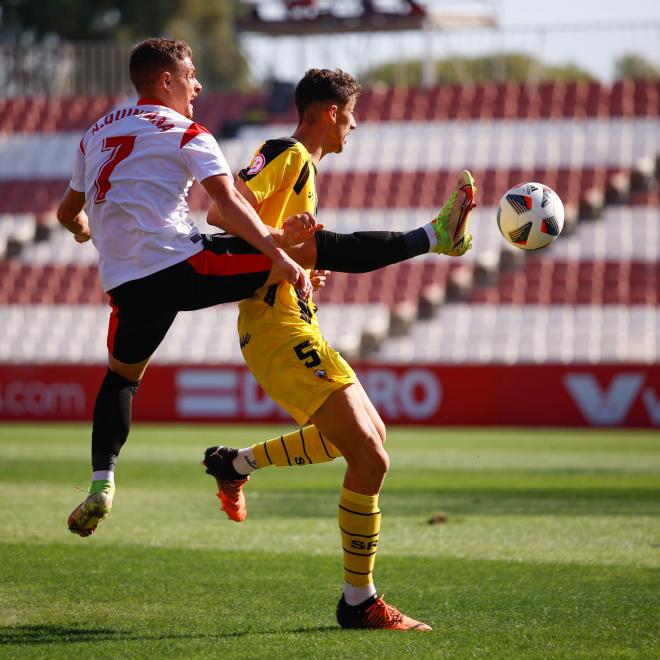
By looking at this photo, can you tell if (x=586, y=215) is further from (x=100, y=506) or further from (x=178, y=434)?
(x=100, y=506)

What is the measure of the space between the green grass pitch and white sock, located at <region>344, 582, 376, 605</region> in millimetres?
133

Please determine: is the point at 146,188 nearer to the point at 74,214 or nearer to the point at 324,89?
the point at 74,214

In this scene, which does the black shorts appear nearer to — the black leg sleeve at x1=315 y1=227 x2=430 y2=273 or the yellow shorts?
the yellow shorts

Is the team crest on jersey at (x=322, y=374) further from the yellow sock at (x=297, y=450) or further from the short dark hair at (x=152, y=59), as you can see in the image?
the short dark hair at (x=152, y=59)

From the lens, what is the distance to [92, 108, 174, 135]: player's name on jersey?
16.6 feet

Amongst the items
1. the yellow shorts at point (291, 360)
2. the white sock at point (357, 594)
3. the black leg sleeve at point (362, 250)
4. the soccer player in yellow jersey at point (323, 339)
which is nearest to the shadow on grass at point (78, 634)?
the white sock at point (357, 594)

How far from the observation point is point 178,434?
17.7 meters

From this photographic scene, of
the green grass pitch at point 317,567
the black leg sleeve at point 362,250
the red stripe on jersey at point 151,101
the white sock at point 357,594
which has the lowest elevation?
the green grass pitch at point 317,567

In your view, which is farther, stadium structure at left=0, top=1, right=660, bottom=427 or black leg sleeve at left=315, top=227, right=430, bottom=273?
stadium structure at left=0, top=1, right=660, bottom=427

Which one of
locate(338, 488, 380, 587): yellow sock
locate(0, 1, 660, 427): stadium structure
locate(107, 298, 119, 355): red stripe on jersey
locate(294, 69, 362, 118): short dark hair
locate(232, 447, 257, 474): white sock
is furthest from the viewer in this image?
locate(0, 1, 660, 427): stadium structure

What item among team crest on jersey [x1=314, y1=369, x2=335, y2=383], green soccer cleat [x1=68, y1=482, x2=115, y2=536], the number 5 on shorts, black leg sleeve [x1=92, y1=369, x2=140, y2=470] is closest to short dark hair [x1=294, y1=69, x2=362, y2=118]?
the number 5 on shorts

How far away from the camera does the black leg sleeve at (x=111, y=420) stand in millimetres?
5258

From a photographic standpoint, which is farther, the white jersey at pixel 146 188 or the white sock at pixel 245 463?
the white sock at pixel 245 463

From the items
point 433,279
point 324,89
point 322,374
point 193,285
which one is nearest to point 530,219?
point 324,89
